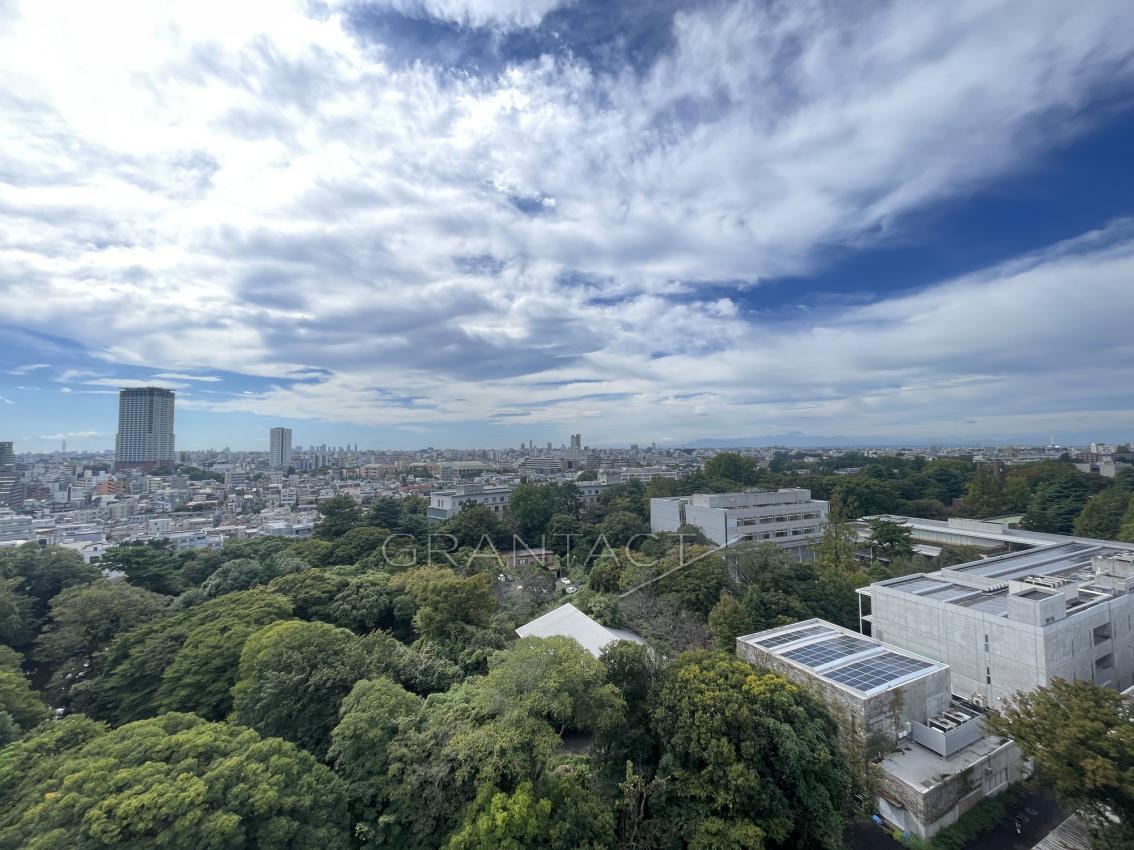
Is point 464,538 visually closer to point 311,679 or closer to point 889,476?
point 311,679

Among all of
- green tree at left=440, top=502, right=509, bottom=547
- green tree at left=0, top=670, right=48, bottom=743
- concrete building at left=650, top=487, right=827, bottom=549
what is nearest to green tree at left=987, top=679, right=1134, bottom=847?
concrete building at left=650, top=487, right=827, bottom=549

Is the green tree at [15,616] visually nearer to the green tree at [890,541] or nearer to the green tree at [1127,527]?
the green tree at [890,541]

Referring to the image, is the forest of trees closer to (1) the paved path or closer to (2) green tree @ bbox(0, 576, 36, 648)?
(2) green tree @ bbox(0, 576, 36, 648)

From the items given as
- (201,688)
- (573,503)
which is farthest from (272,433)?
(201,688)

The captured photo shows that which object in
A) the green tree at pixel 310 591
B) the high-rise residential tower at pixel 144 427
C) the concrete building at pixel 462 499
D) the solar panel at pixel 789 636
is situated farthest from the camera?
the high-rise residential tower at pixel 144 427

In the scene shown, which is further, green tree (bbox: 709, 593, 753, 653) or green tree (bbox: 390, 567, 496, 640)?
green tree (bbox: 390, 567, 496, 640)

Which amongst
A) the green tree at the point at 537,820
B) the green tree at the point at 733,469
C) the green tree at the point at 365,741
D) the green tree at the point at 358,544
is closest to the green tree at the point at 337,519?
the green tree at the point at 358,544
